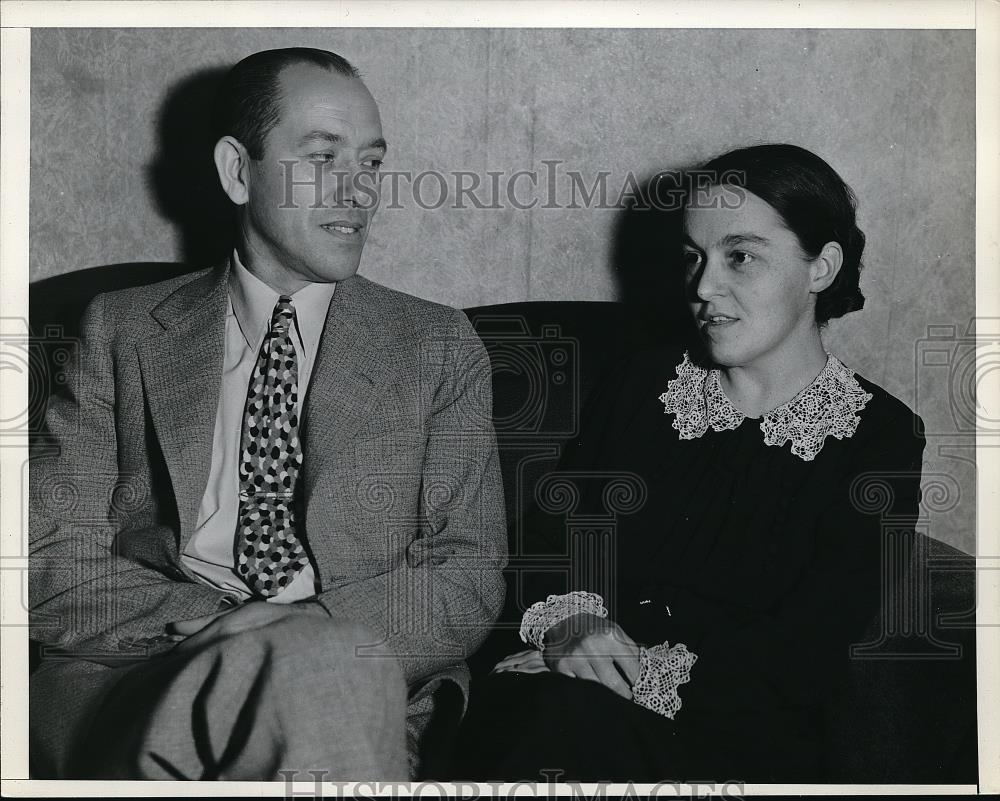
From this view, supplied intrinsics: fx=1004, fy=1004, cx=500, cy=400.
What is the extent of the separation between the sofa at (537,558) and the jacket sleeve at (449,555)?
3.6 inches

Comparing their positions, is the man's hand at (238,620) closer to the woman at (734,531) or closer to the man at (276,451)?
the man at (276,451)

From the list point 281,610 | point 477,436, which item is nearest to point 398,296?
point 477,436

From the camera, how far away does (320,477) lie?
2.14 meters

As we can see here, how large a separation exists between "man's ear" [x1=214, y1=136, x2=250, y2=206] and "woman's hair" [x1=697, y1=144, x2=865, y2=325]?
3.39ft

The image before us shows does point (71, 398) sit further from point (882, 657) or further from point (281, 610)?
point (882, 657)

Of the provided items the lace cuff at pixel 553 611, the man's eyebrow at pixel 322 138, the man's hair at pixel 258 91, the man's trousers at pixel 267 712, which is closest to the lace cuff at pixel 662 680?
the lace cuff at pixel 553 611

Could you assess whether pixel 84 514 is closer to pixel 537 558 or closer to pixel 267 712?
pixel 267 712

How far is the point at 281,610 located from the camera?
1.98 metres

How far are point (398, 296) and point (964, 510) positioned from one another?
1425 mm

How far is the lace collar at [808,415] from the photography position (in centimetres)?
208

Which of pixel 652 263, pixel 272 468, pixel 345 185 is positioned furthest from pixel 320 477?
pixel 652 263

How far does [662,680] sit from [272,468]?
0.93 meters

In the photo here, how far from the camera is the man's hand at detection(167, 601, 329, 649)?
1947mm

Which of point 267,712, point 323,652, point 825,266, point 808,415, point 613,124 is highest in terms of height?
point 613,124
